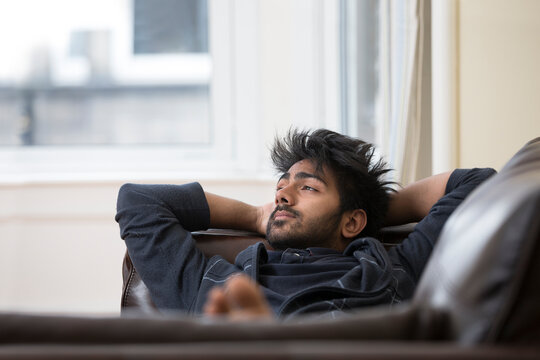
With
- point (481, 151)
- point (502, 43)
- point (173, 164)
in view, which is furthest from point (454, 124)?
point (173, 164)

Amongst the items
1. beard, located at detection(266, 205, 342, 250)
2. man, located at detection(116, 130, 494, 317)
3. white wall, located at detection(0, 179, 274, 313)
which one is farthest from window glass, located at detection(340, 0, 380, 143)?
beard, located at detection(266, 205, 342, 250)

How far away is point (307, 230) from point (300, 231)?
0.02m

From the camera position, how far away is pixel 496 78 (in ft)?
8.11

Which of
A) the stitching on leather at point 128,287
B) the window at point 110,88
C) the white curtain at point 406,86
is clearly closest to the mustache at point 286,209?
the stitching on leather at point 128,287

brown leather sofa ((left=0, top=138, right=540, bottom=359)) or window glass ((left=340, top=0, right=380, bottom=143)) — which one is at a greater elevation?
window glass ((left=340, top=0, right=380, bottom=143))

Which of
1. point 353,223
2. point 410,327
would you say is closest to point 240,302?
point 410,327

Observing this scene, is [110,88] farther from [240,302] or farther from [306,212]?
[240,302]

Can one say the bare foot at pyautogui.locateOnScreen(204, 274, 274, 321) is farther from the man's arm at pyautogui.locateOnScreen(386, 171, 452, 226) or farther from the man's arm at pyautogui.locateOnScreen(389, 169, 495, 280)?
the man's arm at pyautogui.locateOnScreen(386, 171, 452, 226)

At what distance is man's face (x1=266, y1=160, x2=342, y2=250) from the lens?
5.71ft

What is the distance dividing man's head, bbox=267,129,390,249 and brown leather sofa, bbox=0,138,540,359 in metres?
0.99

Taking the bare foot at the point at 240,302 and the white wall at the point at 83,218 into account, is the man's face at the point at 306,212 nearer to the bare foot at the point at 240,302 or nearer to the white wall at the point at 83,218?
the bare foot at the point at 240,302

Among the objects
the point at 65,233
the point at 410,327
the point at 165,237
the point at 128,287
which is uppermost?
the point at 410,327

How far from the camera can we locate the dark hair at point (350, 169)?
181cm

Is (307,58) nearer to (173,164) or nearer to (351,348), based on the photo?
(173,164)
